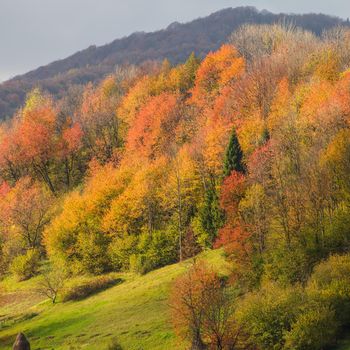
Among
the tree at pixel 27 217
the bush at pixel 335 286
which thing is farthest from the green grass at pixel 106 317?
the tree at pixel 27 217

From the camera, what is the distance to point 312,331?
28.4 meters

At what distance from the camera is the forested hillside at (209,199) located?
32.6 metres

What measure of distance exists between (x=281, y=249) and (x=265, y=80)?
200 feet

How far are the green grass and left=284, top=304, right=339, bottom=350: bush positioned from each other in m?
10.7

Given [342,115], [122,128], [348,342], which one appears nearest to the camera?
[348,342]

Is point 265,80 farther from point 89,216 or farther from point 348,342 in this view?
point 348,342

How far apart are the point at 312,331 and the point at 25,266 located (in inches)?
2603

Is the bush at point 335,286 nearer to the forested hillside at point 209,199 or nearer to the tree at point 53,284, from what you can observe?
the forested hillside at point 209,199

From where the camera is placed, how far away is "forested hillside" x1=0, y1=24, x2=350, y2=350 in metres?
32.6

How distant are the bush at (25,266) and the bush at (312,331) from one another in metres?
64.3

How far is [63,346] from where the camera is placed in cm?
4272

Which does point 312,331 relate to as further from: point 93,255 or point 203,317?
point 93,255

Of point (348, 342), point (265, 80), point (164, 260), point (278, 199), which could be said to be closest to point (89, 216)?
point (164, 260)

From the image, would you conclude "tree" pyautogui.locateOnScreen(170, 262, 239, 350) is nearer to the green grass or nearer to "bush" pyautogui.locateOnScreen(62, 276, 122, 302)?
the green grass
